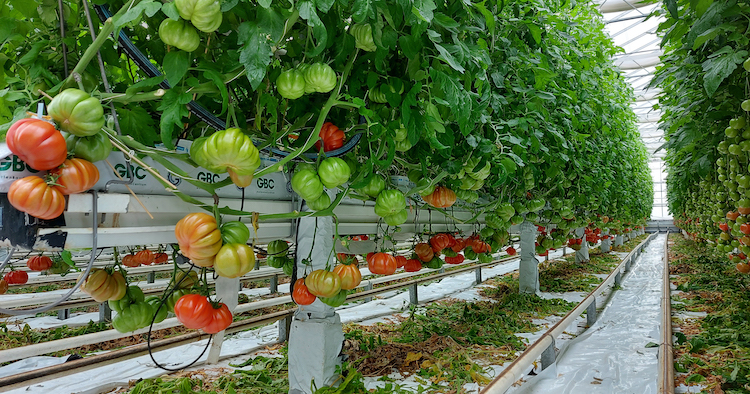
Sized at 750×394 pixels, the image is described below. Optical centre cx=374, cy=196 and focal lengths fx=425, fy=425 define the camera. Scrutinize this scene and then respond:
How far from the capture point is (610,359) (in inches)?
177

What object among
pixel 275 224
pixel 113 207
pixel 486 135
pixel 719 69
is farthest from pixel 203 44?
pixel 719 69

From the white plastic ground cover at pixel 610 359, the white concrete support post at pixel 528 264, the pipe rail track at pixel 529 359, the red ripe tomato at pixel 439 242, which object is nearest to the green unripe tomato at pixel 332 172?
the pipe rail track at pixel 529 359

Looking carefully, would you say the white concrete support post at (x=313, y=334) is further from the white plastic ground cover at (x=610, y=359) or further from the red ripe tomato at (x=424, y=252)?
the white plastic ground cover at (x=610, y=359)

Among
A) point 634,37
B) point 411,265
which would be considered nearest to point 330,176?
point 411,265

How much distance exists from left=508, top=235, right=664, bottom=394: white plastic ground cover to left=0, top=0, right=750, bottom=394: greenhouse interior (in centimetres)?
3

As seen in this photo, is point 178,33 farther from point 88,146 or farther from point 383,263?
point 383,263

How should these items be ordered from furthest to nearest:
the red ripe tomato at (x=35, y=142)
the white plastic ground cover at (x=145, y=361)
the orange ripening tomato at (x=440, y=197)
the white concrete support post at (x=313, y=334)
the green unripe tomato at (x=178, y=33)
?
the white plastic ground cover at (x=145, y=361)
the white concrete support post at (x=313, y=334)
the orange ripening tomato at (x=440, y=197)
the green unripe tomato at (x=178, y=33)
the red ripe tomato at (x=35, y=142)

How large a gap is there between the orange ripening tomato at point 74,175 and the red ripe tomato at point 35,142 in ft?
0.17

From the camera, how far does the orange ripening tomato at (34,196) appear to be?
98 centimetres

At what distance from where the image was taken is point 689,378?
12.1ft

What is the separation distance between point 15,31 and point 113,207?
2.25 feet

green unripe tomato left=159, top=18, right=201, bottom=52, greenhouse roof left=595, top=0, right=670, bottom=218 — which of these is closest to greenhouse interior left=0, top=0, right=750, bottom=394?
green unripe tomato left=159, top=18, right=201, bottom=52

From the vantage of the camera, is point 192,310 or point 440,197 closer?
Answer: point 192,310

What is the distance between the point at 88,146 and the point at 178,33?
39cm
